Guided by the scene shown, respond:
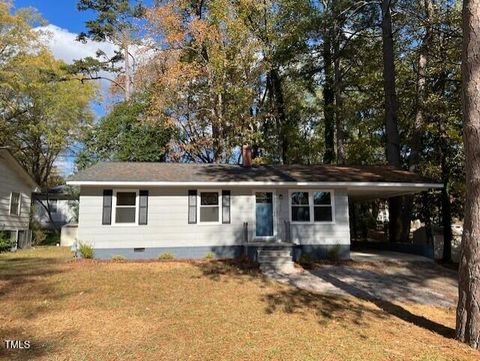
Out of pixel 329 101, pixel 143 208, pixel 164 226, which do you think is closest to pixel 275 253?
pixel 164 226

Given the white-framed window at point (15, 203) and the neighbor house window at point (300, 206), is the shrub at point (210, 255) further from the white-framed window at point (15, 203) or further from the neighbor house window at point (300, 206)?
the white-framed window at point (15, 203)

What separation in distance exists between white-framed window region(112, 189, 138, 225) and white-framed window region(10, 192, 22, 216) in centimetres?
820

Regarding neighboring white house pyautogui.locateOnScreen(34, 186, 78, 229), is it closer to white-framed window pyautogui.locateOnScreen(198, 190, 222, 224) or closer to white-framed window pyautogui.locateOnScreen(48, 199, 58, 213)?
white-framed window pyautogui.locateOnScreen(48, 199, 58, 213)

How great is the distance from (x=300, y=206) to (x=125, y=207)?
6.53 meters

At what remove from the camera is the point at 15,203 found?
19.7m

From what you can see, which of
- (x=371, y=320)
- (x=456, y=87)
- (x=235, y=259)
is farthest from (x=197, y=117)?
(x=371, y=320)

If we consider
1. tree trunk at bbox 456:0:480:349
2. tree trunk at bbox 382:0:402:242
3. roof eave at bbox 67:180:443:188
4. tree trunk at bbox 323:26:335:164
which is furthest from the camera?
tree trunk at bbox 323:26:335:164

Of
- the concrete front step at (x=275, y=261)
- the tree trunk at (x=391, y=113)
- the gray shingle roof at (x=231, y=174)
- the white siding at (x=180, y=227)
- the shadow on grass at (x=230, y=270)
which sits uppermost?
the tree trunk at (x=391, y=113)

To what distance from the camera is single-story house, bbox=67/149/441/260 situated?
555 inches

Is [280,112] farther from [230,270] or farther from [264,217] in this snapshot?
[230,270]

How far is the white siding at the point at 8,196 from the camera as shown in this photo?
59.7ft

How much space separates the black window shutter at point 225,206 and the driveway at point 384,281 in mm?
3658

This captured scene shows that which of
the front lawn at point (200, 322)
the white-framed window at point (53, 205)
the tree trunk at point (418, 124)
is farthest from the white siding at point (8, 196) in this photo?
the tree trunk at point (418, 124)

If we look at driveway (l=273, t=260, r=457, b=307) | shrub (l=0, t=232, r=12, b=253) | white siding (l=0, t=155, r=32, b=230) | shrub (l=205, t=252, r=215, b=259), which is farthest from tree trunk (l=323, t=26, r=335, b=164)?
shrub (l=0, t=232, r=12, b=253)
